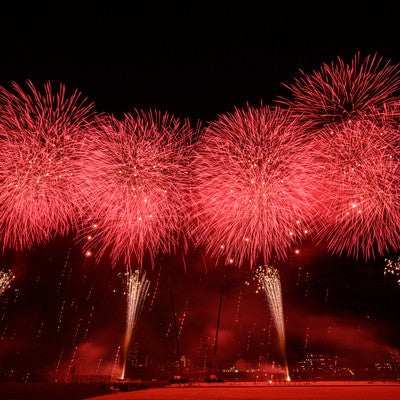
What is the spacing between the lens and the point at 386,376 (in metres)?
39.0

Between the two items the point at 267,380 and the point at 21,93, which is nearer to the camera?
the point at 21,93

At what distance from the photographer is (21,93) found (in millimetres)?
15188

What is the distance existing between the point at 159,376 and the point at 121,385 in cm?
1627

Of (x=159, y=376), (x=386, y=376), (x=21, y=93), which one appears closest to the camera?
(x=21, y=93)

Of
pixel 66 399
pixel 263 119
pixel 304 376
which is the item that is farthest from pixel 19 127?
pixel 304 376

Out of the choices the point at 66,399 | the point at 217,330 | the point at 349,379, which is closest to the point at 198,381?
the point at 217,330

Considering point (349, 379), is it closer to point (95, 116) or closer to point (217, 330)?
→ point (217, 330)

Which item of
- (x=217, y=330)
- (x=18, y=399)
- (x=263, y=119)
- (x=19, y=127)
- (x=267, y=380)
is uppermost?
(x=263, y=119)

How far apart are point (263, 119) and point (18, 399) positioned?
18763 mm

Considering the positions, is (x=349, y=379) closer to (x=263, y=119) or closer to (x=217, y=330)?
(x=217, y=330)

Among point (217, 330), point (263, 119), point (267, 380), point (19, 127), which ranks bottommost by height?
point (267, 380)

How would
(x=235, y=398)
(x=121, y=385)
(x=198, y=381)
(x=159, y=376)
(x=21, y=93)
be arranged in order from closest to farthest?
1. (x=21, y=93)
2. (x=235, y=398)
3. (x=121, y=385)
4. (x=198, y=381)
5. (x=159, y=376)

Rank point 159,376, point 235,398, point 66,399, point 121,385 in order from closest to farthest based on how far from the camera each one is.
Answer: point 235,398, point 66,399, point 121,385, point 159,376

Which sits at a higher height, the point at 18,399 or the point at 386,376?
the point at 386,376
